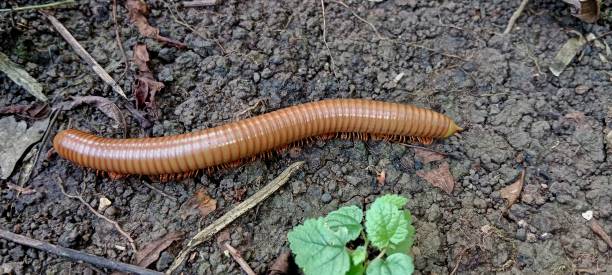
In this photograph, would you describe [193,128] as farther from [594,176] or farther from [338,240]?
[594,176]

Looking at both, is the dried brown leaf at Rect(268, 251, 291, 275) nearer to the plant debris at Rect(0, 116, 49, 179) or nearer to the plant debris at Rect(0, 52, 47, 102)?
the plant debris at Rect(0, 116, 49, 179)

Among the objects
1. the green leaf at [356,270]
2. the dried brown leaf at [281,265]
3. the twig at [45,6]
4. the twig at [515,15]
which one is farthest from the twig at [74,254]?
the twig at [515,15]

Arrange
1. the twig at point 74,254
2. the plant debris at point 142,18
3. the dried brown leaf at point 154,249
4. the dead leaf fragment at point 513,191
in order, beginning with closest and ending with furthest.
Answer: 1. the twig at point 74,254
2. the dried brown leaf at point 154,249
3. the dead leaf fragment at point 513,191
4. the plant debris at point 142,18

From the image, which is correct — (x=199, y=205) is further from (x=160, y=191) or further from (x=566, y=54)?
(x=566, y=54)

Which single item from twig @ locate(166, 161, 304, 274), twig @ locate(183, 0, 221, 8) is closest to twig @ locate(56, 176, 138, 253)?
twig @ locate(166, 161, 304, 274)

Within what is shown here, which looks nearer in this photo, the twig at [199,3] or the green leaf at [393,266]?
the green leaf at [393,266]

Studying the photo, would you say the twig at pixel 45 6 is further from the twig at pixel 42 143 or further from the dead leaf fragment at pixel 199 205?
the dead leaf fragment at pixel 199 205

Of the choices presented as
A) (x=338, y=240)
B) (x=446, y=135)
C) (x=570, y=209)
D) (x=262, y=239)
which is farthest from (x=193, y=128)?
(x=570, y=209)
